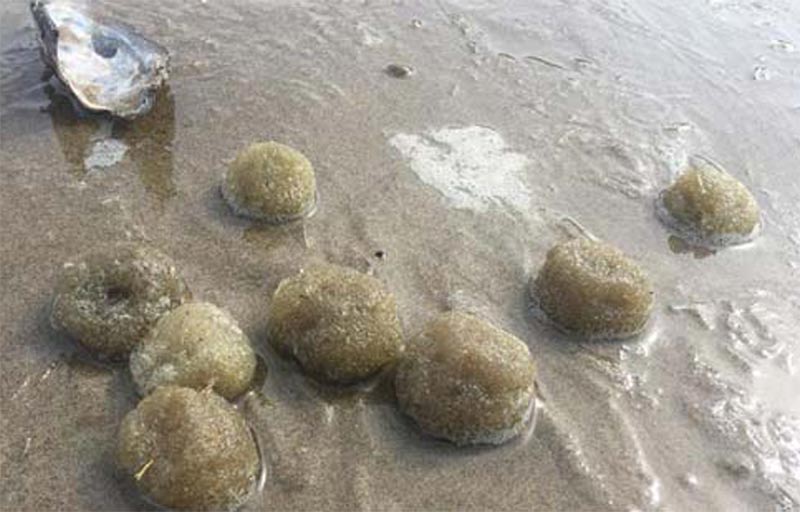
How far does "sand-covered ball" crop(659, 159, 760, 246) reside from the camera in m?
6.21

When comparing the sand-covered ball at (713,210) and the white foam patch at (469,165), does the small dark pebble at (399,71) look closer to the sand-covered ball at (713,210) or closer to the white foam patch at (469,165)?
the white foam patch at (469,165)

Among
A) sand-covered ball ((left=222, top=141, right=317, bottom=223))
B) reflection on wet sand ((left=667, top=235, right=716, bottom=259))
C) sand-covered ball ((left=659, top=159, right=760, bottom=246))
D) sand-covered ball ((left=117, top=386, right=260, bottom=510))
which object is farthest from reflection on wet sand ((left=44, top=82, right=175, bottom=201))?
sand-covered ball ((left=659, top=159, right=760, bottom=246))

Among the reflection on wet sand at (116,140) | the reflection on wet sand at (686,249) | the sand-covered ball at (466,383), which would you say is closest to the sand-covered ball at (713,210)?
the reflection on wet sand at (686,249)

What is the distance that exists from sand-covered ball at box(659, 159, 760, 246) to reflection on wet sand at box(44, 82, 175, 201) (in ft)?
11.9

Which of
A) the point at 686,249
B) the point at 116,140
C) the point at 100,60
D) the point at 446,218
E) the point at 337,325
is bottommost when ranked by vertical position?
the point at 116,140

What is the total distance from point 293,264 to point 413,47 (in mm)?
3337

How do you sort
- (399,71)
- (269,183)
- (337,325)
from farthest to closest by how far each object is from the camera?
(399,71), (269,183), (337,325)

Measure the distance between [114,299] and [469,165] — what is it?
9.95 feet

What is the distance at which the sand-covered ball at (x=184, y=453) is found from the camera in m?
3.89

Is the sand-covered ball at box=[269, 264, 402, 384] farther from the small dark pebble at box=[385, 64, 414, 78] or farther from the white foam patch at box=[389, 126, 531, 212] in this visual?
the small dark pebble at box=[385, 64, 414, 78]

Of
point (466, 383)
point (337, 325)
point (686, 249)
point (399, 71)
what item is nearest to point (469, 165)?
point (399, 71)

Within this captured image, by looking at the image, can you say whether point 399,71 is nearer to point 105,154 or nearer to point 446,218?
point 446,218

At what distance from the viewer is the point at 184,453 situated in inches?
153

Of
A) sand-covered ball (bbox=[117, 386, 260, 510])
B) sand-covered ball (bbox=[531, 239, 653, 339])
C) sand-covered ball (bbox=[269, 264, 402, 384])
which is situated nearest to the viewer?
sand-covered ball (bbox=[117, 386, 260, 510])
